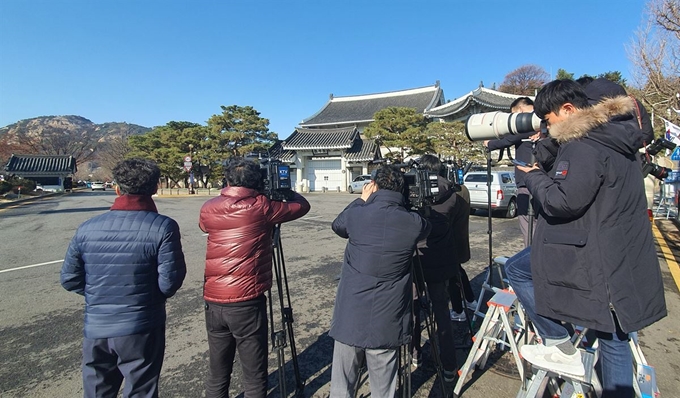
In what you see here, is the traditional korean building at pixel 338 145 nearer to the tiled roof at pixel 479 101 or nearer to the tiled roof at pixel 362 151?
the tiled roof at pixel 362 151

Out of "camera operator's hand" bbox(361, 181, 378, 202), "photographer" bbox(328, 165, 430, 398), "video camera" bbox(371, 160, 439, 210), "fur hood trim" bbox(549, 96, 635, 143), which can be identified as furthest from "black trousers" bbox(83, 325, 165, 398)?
"fur hood trim" bbox(549, 96, 635, 143)

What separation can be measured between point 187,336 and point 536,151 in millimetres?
3374

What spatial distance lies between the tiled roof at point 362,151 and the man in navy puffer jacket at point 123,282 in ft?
84.2

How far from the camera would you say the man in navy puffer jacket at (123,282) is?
5.81 ft

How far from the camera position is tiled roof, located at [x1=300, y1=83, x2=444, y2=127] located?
33.0 meters

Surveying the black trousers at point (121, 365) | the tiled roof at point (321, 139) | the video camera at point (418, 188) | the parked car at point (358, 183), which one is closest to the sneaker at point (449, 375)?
the video camera at point (418, 188)

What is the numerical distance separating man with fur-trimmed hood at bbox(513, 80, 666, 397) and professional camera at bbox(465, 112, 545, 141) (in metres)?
0.62

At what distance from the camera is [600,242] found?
1.48 m

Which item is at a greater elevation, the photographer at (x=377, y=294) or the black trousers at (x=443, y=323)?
the photographer at (x=377, y=294)

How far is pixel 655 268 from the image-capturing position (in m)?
1.53

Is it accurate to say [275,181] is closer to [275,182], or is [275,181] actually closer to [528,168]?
[275,182]

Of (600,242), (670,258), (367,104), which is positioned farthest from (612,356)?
(367,104)

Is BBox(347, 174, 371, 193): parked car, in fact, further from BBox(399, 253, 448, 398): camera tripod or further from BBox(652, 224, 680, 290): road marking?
BBox(399, 253, 448, 398): camera tripod

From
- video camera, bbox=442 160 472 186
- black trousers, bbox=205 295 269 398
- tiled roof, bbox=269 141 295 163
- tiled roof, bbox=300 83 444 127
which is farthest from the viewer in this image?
tiled roof, bbox=300 83 444 127
